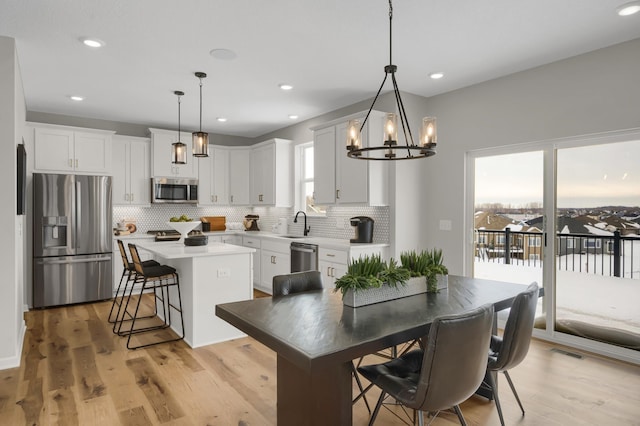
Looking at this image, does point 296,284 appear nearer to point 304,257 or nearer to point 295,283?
point 295,283

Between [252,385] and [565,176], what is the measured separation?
11.3ft

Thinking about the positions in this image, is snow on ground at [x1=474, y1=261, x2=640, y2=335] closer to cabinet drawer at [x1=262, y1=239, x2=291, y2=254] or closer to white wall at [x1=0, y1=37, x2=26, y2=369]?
cabinet drawer at [x1=262, y1=239, x2=291, y2=254]

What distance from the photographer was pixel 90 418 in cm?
253

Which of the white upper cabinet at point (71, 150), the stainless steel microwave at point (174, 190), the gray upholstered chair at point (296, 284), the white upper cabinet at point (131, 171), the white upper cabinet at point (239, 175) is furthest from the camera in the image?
the white upper cabinet at point (239, 175)

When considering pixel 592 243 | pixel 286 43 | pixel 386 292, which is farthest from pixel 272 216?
pixel 386 292

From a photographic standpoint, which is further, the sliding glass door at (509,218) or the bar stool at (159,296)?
the sliding glass door at (509,218)

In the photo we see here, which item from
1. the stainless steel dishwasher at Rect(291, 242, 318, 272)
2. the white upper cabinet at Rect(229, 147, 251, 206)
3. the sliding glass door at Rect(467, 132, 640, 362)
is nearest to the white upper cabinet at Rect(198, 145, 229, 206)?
the white upper cabinet at Rect(229, 147, 251, 206)

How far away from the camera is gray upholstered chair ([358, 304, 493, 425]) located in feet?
5.44

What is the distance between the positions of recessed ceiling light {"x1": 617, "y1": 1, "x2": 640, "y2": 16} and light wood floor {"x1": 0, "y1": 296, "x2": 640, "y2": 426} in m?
2.72

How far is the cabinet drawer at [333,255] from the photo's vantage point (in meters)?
4.60

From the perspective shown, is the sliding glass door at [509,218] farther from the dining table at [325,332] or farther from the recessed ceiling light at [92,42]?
the recessed ceiling light at [92,42]

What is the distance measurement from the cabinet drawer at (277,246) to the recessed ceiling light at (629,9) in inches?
165

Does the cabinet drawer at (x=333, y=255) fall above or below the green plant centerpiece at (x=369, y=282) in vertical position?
below

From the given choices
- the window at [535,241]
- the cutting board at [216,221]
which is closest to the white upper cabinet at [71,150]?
the cutting board at [216,221]
